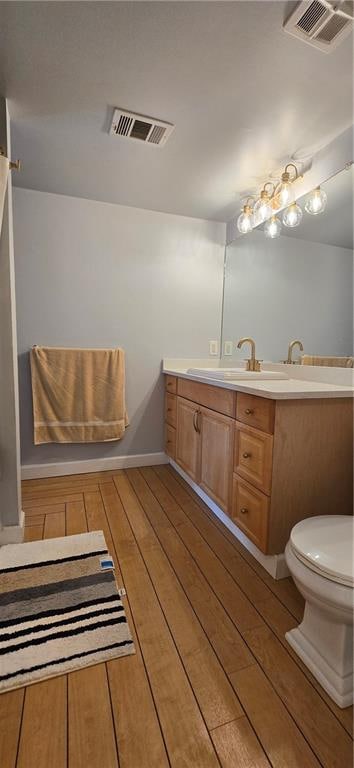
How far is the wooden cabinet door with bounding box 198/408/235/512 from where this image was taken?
1.65m

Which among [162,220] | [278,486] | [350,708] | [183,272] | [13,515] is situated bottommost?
[350,708]

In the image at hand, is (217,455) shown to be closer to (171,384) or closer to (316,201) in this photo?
(171,384)

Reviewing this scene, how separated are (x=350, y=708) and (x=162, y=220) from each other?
9.10 ft

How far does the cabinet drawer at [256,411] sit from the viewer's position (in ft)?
4.30

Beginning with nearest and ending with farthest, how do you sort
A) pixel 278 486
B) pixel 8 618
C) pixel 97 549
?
1. pixel 8 618
2. pixel 278 486
3. pixel 97 549

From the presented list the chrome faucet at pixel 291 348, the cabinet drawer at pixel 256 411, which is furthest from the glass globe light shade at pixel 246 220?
the cabinet drawer at pixel 256 411

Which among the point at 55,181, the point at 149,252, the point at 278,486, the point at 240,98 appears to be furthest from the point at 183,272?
the point at 278,486

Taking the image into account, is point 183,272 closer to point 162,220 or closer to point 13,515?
point 162,220

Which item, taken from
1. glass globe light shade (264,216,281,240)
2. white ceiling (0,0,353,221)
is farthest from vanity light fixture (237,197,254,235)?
white ceiling (0,0,353,221)

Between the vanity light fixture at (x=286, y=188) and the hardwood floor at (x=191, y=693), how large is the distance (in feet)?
6.49

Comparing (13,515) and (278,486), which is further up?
(278,486)

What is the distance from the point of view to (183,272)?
2607 millimetres

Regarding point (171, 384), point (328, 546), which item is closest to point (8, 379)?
point (171, 384)

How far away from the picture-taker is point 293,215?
187cm
